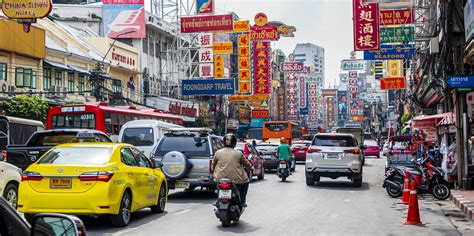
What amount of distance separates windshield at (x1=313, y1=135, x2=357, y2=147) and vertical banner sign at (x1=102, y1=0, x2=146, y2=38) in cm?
3855

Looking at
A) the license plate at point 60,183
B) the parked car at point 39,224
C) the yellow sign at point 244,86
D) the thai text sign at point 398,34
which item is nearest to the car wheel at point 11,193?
the license plate at point 60,183

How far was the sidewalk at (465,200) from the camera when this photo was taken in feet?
42.5

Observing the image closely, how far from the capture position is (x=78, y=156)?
1036 cm

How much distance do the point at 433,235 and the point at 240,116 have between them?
8003 centimetres

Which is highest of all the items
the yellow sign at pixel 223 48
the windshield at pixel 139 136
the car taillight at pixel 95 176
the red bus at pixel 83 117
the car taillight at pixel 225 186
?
the yellow sign at pixel 223 48

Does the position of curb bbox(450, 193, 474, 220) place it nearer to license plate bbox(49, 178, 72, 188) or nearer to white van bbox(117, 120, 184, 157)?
license plate bbox(49, 178, 72, 188)

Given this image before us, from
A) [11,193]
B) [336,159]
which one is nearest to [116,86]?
[336,159]

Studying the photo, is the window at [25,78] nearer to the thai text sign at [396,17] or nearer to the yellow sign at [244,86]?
the thai text sign at [396,17]

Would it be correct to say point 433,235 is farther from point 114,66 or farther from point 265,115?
point 265,115

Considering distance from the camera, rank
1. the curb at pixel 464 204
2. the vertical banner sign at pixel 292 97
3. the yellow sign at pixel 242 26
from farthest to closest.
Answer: the vertical banner sign at pixel 292 97, the yellow sign at pixel 242 26, the curb at pixel 464 204

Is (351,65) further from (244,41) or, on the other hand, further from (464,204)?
(464,204)

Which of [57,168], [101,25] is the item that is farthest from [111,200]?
[101,25]

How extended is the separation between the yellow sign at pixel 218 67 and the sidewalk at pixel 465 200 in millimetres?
36269

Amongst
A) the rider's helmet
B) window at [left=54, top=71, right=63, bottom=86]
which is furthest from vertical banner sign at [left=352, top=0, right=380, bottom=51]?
window at [left=54, top=71, right=63, bottom=86]
